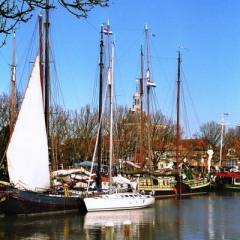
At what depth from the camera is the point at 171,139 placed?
75.3 meters

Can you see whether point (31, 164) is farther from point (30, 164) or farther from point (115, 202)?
point (115, 202)

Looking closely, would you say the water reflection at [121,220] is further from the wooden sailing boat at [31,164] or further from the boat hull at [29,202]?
the wooden sailing boat at [31,164]

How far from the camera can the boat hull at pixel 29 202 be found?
106 ft

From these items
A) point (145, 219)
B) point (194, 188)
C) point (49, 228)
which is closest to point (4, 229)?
point (49, 228)

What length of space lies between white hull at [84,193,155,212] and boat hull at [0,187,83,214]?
6.14 feet

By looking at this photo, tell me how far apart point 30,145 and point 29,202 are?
3.67 meters

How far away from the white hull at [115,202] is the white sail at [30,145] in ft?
11.5

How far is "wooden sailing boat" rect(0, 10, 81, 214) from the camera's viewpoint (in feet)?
107

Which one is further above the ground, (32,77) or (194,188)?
(32,77)

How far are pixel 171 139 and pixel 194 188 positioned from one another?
20.3 m

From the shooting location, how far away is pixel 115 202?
120ft

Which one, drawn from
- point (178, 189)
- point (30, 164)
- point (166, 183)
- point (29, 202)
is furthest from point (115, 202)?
point (178, 189)

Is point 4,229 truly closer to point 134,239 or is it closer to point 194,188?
point 134,239

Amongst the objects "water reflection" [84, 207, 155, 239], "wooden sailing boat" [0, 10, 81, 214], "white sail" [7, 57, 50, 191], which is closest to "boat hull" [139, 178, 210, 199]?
"water reflection" [84, 207, 155, 239]
